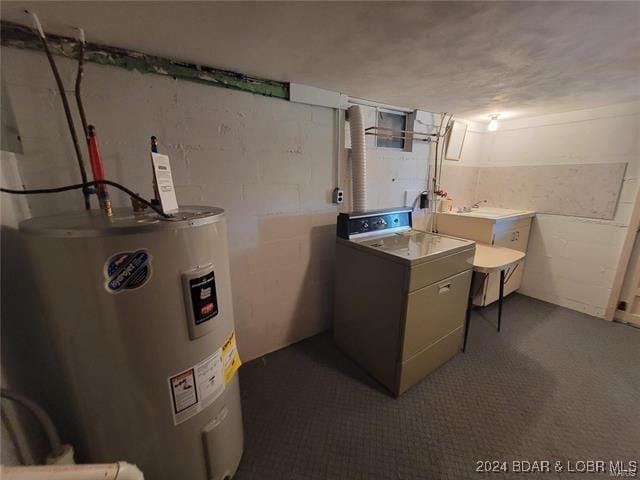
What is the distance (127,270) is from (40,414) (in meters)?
0.55

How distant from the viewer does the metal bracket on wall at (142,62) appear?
3.24ft

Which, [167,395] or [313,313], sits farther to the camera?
[313,313]

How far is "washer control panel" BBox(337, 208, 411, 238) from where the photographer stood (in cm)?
177

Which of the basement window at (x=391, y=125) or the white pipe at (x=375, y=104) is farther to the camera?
the basement window at (x=391, y=125)

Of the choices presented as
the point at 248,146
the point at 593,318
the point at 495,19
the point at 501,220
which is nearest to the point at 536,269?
the point at 593,318

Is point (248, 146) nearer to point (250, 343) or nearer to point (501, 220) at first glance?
point (250, 343)

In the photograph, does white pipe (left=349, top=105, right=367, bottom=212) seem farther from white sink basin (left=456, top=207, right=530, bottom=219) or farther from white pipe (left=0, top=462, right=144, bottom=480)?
white pipe (left=0, top=462, right=144, bottom=480)

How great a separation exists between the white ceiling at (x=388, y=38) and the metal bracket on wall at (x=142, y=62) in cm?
4

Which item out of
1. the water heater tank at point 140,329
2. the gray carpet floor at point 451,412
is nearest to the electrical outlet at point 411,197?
the gray carpet floor at point 451,412

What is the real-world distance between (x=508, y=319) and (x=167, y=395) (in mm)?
2746

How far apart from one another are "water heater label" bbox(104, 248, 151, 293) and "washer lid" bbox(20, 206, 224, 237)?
0.07m

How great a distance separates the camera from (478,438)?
1323 millimetres

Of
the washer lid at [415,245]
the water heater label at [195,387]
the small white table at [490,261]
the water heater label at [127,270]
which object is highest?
the water heater label at [127,270]

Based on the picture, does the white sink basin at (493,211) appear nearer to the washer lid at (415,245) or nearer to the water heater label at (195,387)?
the washer lid at (415,245)
